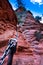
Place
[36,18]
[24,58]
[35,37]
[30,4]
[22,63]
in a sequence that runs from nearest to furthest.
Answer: [22,63] → [24,58] → [35,37] → [30,4] → [36,18]

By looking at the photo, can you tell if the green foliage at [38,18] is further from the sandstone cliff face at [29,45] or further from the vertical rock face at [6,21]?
the vertical rock face at [6,21]

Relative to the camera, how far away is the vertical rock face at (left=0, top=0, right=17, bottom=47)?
12.4 feet

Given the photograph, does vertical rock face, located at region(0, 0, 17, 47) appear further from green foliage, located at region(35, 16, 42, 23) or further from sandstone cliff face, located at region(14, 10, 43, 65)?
green foliage, located at region(35, 16, 42, 23)

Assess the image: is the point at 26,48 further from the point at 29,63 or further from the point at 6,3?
the point at 6,3

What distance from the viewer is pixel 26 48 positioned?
138 inches

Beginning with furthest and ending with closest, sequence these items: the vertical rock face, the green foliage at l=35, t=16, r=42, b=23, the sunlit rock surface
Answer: the green foliage at l=35, t=16, r=42, b=23, the vertical rock face, the sunlit rock surface

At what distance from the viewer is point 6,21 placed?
172 inches

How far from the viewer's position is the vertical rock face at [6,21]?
3.79 meters

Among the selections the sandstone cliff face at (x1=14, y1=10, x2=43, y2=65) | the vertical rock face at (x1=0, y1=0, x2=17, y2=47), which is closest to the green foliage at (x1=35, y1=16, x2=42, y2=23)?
the sandstone cliff face at (x1=14, y1=10, x2=43, y2=65)

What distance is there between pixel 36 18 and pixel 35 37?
105 centimetres

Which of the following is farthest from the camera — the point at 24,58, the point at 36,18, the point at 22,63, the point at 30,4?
the point at 36,18

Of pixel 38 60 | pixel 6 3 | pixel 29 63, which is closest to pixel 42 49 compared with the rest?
pixel 38 60

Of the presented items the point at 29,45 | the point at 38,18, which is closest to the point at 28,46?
A: the point at 29,45

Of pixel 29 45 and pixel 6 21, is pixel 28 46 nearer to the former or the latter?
pixel 29 45
